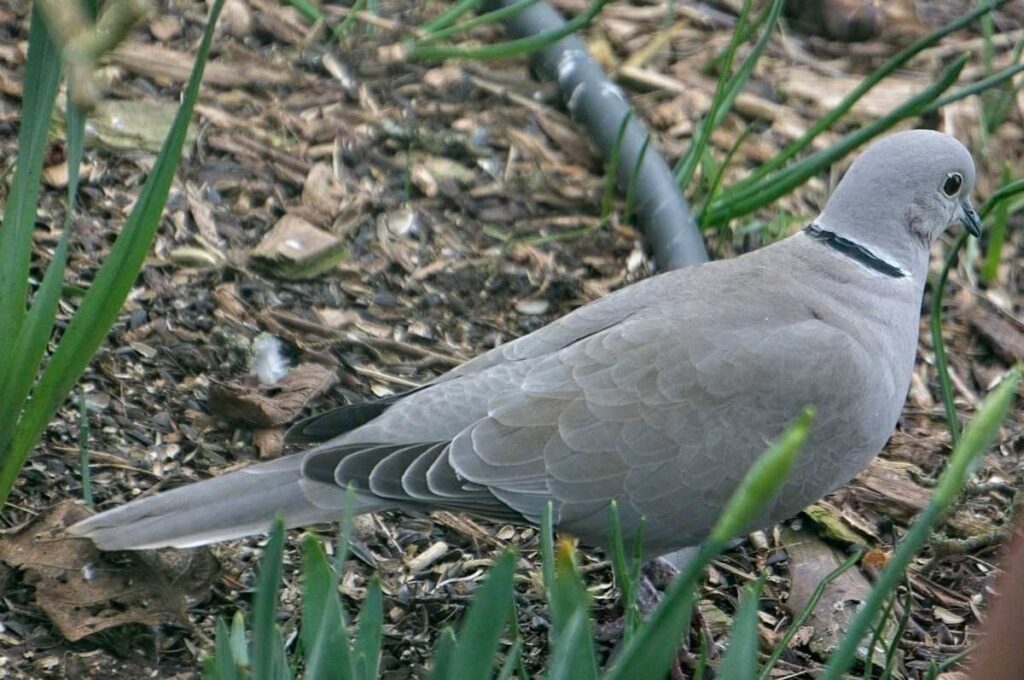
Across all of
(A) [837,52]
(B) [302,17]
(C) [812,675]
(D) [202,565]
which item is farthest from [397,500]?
(A) [837,52]

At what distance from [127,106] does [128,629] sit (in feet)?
6.02

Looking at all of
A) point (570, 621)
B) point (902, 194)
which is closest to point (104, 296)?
point (570, 621)

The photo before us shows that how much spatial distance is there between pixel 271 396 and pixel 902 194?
1583 mm

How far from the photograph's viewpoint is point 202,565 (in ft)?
9.21

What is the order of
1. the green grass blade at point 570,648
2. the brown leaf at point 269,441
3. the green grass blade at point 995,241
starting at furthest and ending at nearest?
the green grass blade at point 995,241, the brown leaf at point 269,441, the green grass blade at point 570,648

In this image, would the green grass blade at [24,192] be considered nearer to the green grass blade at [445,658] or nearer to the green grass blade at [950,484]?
the green grass blade at [445,658]

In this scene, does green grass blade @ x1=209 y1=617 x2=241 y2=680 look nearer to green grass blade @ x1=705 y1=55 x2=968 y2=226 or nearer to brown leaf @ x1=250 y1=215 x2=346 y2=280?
brown leaf @ x1=250 y1=215 x2=346 y2=280

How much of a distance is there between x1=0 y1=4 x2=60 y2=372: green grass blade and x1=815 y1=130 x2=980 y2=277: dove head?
1.82 m

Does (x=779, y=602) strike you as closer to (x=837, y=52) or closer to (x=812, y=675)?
(x=812, y=675)

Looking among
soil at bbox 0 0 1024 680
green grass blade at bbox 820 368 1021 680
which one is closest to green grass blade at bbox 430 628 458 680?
green grass blade at bbox 820 368 1021 680

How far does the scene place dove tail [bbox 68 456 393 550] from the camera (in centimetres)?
257

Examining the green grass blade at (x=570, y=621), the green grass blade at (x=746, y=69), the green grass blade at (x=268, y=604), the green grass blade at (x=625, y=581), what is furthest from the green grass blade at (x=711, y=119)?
the green grass blade at (x=268, y=604)

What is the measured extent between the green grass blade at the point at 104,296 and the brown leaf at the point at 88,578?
13 cm

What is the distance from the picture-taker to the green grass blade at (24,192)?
246 cm
